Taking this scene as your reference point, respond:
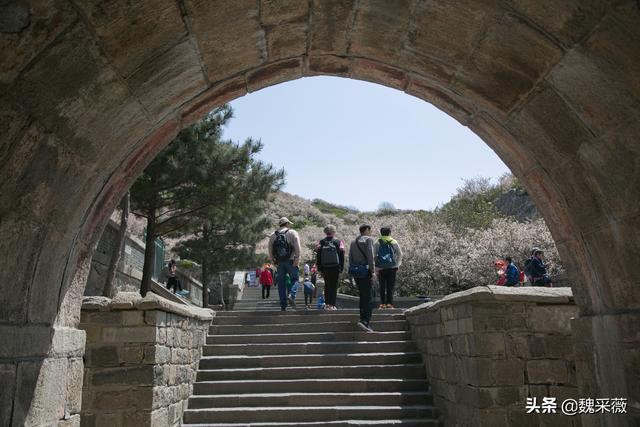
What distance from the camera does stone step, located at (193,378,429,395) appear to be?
28.0ft

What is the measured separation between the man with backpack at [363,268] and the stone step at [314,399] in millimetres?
1838

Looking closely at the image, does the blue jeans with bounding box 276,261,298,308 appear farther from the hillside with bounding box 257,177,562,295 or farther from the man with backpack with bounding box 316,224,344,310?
the hillside with bounding box 257,177,562,295

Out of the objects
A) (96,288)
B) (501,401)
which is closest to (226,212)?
(96,288)

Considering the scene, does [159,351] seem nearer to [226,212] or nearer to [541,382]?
[541,382]

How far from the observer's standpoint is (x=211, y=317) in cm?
1007

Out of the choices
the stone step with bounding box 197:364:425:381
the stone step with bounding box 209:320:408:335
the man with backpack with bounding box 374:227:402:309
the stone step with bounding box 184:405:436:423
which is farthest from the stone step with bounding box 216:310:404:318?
the stone step with bounding box 184:405:436:423

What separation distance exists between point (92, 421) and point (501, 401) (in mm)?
4353

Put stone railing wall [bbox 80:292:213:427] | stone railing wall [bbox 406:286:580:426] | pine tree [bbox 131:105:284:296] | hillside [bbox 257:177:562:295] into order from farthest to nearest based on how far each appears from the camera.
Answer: hillside [bbox 257:177:562:295] → pine tree [bbox 131:105:284:296] → stone railing wall [bbox 80:292:213:427] → stone railing wall [bbox 406:286:580:426]

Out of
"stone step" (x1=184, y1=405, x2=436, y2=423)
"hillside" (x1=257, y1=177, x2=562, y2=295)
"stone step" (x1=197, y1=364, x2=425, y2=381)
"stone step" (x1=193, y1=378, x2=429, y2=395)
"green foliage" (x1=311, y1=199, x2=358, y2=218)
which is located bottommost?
"stone step" (x1=184, y1=405, x2=436, y2=423)

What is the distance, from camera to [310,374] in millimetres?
8953

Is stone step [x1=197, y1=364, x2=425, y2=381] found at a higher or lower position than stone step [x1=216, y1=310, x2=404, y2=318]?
lower

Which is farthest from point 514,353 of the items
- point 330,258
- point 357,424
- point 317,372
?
point 330,258

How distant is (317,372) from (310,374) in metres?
0.11

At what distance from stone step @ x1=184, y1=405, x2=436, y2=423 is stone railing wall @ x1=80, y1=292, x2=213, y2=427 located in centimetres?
120
